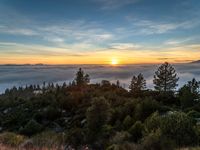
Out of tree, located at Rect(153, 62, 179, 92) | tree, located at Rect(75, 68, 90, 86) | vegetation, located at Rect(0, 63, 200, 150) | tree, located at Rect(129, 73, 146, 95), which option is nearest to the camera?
vegetation, located at Rect(0, 63, 200, 150)

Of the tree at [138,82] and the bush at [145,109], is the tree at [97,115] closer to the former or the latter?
the bush at [145,109]

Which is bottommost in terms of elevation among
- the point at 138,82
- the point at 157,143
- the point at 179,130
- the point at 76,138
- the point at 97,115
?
the point at 76,138

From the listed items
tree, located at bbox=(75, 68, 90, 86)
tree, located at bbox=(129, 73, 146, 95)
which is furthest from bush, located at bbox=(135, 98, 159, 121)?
tree, located at bbox=(75, 68, 90, 86)

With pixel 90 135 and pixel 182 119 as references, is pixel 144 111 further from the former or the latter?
pixel 182 119

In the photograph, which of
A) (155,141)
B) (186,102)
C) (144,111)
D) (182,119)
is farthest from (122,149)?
(186,102)

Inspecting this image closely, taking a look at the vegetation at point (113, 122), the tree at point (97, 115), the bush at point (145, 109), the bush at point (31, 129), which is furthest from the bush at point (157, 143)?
the bush at point (31, 129)

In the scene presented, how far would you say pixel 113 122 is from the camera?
36.7 metres

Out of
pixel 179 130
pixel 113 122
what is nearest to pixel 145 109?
pixel 113 122

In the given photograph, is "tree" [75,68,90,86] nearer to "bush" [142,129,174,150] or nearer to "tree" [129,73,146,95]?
"tree" [129,73,146,95]

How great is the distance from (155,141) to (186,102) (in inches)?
1068

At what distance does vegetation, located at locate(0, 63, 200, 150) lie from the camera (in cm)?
1387

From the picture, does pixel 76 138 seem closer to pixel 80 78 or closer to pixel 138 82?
pixel 138 82

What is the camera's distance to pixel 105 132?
97.5 feet

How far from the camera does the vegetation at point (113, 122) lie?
13.9 meters
